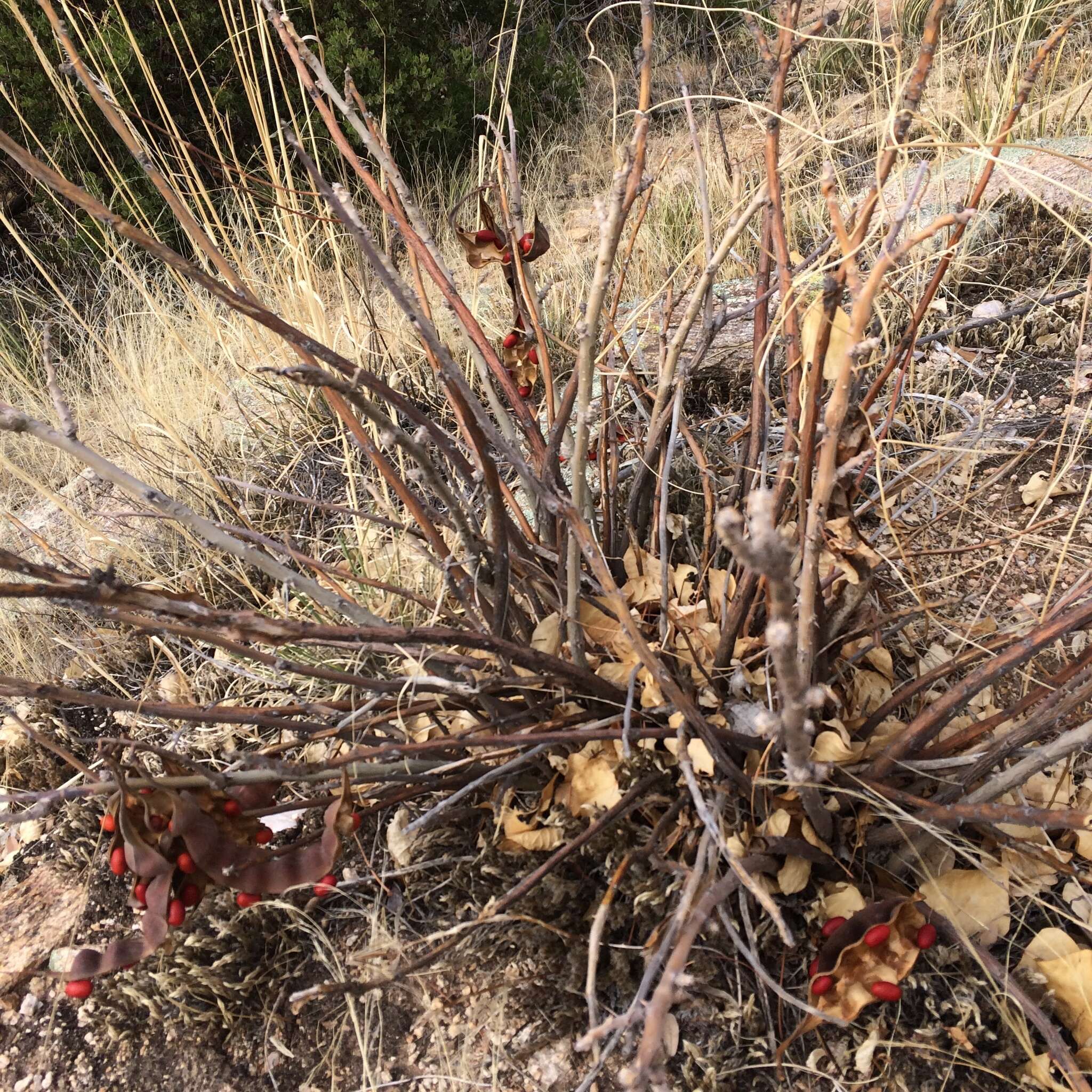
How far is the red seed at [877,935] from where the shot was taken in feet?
2.92

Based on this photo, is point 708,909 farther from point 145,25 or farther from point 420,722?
point 145,25

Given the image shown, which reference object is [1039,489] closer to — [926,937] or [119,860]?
[926,937]

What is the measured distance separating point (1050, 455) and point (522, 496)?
107 cm

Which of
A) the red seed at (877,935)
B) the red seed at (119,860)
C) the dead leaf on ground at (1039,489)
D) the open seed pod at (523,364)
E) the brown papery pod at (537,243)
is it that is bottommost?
the dead leaf on ground at (1039,489)

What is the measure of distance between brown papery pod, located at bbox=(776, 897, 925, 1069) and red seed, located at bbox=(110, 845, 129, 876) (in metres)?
0.70

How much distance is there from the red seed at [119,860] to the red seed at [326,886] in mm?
192

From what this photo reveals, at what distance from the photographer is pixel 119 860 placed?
2.66 ft

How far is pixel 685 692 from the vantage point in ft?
3.49

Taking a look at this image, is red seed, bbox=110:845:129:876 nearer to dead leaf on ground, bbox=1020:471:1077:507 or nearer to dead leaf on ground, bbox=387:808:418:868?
dead leaf on ground, bbox=387:808:418:868

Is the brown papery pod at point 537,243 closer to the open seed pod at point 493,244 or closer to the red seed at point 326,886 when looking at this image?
the open seed pod at point 493,244

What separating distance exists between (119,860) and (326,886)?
23 centimetres

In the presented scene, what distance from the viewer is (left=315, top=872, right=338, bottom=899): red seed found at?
3.16 ft

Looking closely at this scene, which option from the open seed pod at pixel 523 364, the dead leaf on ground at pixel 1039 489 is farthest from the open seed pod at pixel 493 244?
the dead leaf on ground at pixel 1039 489

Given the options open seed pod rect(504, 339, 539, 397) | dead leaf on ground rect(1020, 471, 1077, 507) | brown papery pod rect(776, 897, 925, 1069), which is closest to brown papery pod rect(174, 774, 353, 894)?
brown papery pod rect(776, 897, 925, 1069)
